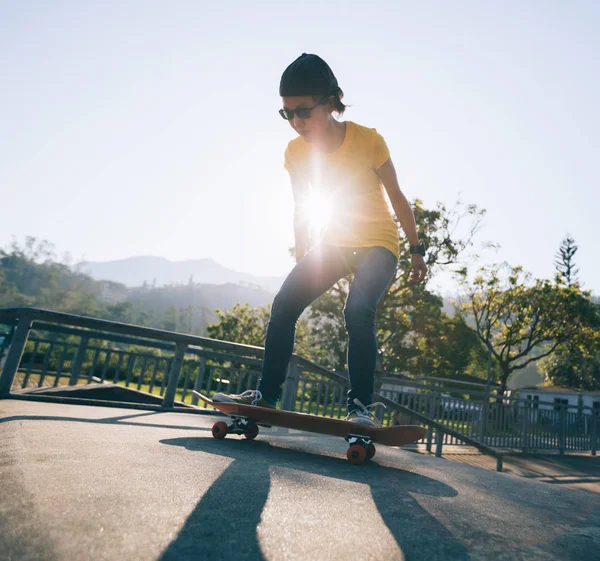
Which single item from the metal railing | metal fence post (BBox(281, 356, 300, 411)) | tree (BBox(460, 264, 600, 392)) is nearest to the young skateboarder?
the metal railing

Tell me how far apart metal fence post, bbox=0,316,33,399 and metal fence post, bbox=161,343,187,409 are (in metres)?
1.55

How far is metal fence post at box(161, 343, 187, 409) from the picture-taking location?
5.04 meters

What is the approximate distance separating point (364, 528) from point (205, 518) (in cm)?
46

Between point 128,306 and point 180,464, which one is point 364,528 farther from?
point 128,306

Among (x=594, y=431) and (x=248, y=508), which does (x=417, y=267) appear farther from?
(x=594, y=431)

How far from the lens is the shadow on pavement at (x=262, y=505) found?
40.2 inches

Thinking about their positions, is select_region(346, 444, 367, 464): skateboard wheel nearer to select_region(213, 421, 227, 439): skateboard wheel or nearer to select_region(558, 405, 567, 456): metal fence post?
select_region(213, 421, 227, 439): skateboard wheel

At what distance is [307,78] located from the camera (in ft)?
9.02

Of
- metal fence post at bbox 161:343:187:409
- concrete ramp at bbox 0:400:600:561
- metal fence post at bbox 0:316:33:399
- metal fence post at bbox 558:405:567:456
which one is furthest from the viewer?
metal fence post at bbox 558:405:567:456

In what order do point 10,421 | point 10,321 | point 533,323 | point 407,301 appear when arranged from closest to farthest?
1. point 10,421
2. point 10,321
3. point 407,301
4. point 533,323

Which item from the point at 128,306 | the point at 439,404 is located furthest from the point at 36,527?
the point at 128,306

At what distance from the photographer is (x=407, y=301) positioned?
28.6 m

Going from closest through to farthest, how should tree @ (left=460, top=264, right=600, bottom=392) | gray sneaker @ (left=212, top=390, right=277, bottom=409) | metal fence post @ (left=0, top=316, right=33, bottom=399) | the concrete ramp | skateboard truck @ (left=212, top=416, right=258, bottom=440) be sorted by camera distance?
1. the concrete ramp
2. gray sneaker @ (left=212, top=390, right=277, bottom=409)
3. skateboard truck @ (left=212, top=416, right=258, bottom=440)
4. metal fence post @ (left=0, top=316, right=33, bottom=399)
5. tree @ (left=460, top=264, right=600, bottom=392)

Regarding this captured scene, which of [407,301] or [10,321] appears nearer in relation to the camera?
[10,321]
